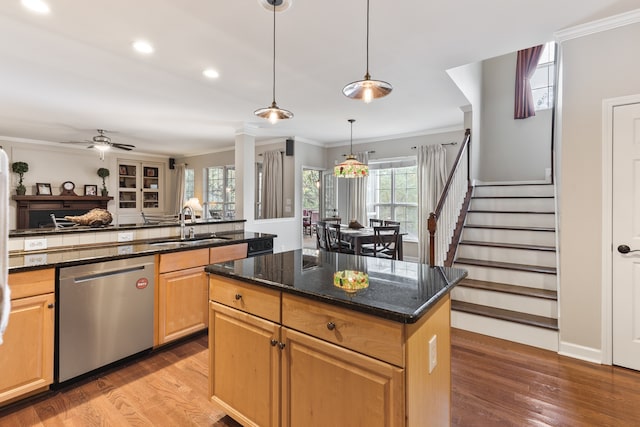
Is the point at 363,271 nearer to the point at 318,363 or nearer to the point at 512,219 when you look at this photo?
the point at 318,363

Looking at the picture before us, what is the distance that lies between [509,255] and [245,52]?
3.52 metres

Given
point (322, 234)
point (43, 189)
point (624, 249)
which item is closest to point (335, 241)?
point (322, 234)

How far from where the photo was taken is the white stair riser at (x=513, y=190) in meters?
4.36

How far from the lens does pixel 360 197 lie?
6875mm

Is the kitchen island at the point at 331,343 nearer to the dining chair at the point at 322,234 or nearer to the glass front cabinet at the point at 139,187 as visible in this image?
the dining chair at the point at 322,234

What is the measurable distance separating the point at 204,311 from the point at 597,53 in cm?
410

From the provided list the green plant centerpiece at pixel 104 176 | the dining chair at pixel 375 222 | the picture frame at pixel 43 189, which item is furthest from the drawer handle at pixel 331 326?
the green plant centerpiece at pixel 104 176

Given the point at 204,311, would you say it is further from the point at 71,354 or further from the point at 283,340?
the point at 283,340

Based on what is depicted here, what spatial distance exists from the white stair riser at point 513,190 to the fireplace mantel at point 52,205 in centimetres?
812

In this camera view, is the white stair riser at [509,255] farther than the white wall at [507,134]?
No

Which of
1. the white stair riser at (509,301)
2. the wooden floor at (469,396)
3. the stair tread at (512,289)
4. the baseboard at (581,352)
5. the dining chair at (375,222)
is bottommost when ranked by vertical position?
the wooden floor at (469,396)

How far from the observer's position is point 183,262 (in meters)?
2.85

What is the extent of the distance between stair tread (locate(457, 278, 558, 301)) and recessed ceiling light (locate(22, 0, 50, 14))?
13.8 ft

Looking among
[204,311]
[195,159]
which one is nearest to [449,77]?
[204,311]
